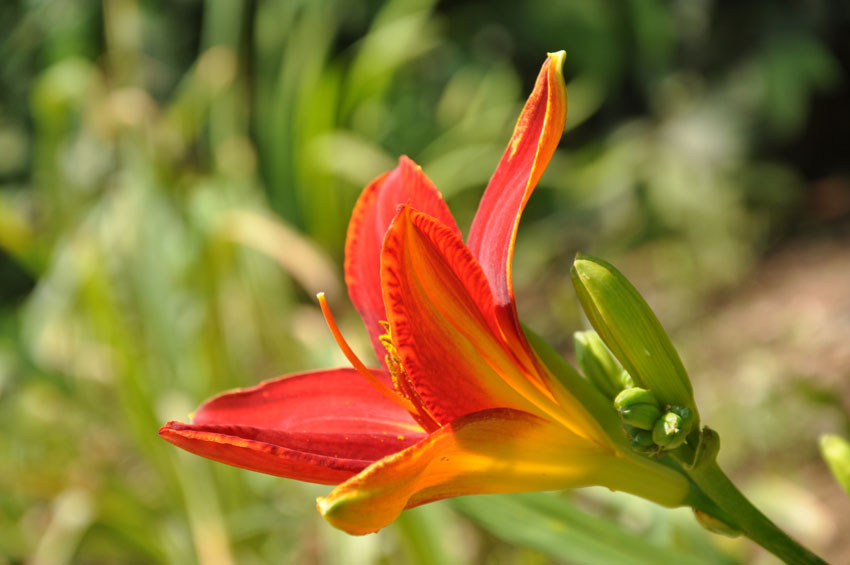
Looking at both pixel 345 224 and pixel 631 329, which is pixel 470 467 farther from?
pixel 345 224

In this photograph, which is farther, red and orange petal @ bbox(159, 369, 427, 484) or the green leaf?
the green leaf

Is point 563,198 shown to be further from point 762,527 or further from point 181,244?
point 762,527

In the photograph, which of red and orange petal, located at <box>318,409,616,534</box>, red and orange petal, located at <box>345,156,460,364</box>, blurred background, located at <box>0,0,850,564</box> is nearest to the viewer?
red and orange petal, located at <box>318,409,616,534</box>

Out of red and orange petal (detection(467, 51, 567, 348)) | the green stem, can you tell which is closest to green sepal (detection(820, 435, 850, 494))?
the green stem

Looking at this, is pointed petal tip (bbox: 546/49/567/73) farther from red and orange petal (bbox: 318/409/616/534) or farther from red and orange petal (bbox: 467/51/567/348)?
red and orange petal (bbox: 318/409/616/534)

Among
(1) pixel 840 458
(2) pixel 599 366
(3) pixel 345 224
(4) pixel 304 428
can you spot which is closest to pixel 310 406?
(4) pixel 304 428

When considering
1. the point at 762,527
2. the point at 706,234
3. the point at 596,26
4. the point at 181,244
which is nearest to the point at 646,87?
the point at 596,26
